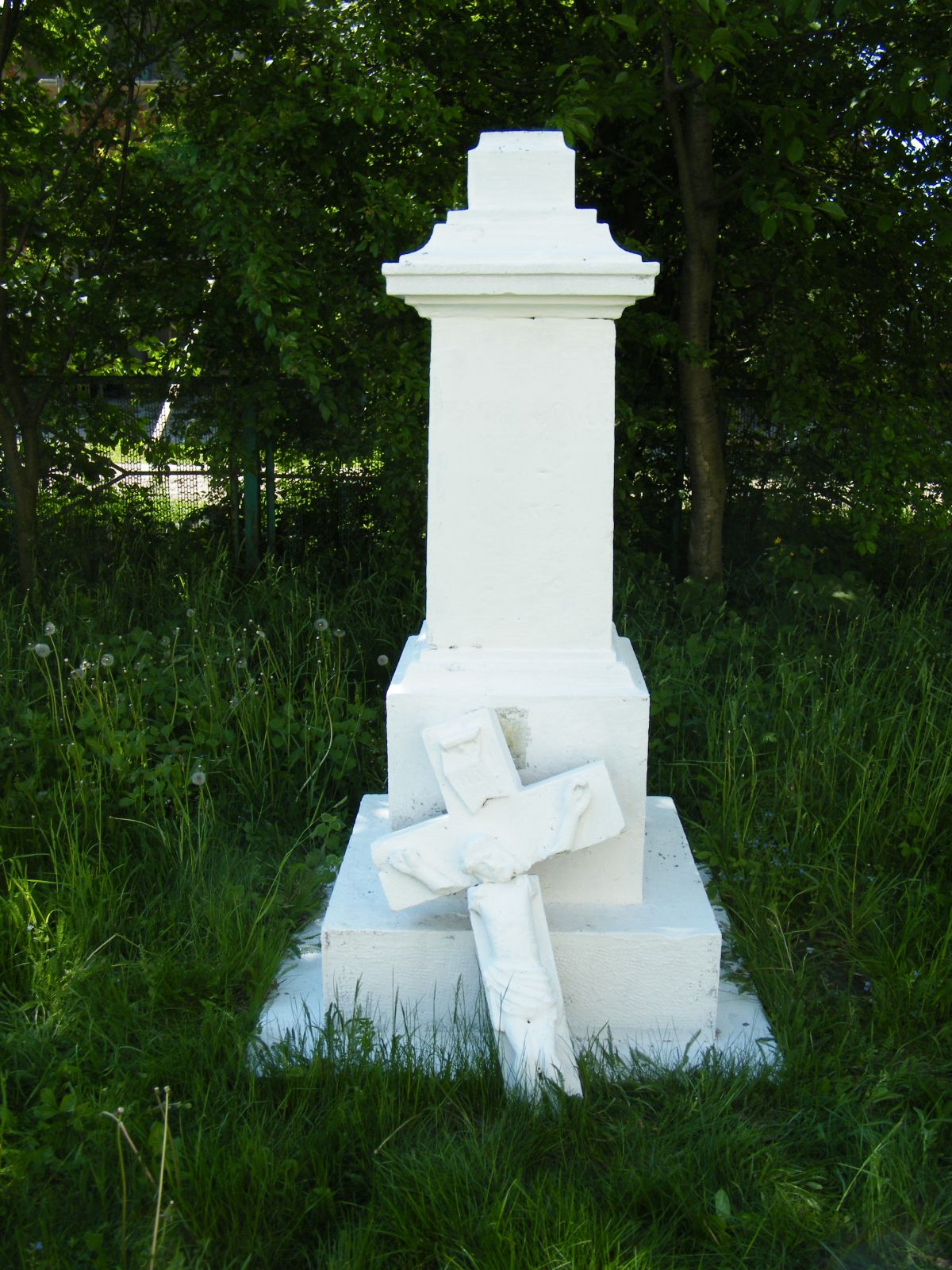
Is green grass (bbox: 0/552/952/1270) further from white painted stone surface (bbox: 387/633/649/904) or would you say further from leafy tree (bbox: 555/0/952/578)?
leafy tree (bbox: 555/0/952/578)

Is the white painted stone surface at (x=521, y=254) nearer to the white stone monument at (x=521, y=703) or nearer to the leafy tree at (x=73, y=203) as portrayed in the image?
the white stone monument at (x=521, y=703)

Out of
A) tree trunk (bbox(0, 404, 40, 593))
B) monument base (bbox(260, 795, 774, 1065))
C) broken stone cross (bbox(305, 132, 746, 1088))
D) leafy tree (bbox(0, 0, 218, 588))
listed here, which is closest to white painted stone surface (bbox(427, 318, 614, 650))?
broken stone cross (bbox(305, 132, 746, 1088))

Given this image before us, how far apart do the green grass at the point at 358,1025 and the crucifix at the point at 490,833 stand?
0.98 ft

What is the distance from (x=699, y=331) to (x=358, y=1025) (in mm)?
3852

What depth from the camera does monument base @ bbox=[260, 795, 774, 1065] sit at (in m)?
2.44

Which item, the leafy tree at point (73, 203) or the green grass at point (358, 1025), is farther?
the leafy tree at point (73, 203)

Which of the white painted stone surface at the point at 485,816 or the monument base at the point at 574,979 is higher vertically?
the white painted stone surface at the point at 485,816

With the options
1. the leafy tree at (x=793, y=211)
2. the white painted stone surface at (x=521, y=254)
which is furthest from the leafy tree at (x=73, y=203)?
the white painted stone surface at (x=521, y=254)

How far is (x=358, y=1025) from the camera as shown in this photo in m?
2.29

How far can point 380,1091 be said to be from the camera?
2123 millimetres

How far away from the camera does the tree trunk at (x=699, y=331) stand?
16.4ft

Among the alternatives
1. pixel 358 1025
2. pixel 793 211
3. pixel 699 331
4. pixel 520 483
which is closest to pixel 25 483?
pixel 699 331

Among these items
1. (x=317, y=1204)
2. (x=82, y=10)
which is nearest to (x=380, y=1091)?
(x=317, y=1204)

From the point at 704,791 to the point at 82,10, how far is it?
159 inches
